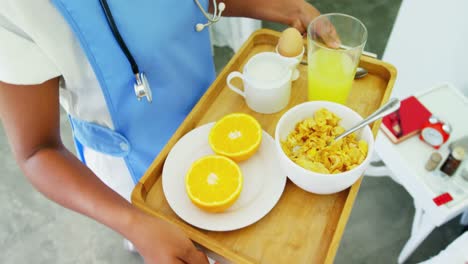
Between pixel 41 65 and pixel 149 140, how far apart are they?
31 cm

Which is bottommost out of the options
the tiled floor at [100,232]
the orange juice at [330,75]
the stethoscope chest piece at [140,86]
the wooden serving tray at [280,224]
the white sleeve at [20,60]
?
the tiled floor at [100,232]

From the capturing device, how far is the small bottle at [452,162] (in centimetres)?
116

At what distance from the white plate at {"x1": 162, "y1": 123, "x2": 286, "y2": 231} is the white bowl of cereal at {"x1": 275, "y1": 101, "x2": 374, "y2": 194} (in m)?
0.04

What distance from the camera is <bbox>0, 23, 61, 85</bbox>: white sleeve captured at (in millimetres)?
534

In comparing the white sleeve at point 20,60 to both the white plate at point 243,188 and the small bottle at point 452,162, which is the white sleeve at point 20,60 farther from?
the small bottle at point 452,162

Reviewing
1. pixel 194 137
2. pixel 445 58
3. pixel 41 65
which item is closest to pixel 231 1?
pixel 194 137

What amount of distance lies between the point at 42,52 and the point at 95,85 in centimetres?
11

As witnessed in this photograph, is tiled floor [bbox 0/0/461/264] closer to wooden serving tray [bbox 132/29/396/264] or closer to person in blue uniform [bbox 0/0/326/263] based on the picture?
wooden serving tray [bbox 132/29/396/264]

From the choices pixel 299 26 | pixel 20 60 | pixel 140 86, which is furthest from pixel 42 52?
pixel 299 26

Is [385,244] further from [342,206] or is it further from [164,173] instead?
[164,173]

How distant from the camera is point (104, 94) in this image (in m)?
0.66

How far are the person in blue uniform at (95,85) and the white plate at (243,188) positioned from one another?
7 cm

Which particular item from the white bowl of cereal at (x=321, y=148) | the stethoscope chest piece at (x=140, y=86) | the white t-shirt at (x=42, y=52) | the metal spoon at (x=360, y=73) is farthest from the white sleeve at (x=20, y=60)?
the metal spoon at (x=360, y=73)

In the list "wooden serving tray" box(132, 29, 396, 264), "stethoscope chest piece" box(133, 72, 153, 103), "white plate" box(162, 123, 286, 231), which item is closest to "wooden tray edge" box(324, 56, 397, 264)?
"wooden serving tray" box(132, 29, 396, 264)
